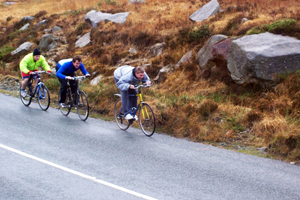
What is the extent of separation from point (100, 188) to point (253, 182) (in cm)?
269

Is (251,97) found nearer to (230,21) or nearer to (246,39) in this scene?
(246,39)

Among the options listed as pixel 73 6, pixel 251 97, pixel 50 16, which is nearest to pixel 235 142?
pixel 251 97

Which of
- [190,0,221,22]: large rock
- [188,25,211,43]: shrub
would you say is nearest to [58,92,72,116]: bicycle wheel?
[188,25,211,43]: shrub

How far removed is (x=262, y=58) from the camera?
10859 millimetres

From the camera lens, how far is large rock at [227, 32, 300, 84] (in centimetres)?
1079

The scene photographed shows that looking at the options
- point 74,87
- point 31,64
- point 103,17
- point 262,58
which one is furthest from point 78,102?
point 103,17

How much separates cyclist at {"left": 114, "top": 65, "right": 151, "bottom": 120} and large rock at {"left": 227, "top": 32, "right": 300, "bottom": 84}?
3378 mm

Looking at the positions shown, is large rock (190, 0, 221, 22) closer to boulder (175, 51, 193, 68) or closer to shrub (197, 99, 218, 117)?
boulder (175, 51, 193, 68)

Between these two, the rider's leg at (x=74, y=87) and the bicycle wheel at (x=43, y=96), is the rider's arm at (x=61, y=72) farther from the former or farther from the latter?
the bicycle wheel at (x=43, y=96)

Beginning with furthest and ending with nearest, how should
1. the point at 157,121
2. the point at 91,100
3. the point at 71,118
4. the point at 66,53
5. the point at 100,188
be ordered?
the point at 66,53
the point at 91,100
the point at 71,118
the point at 157,121
the point at 100,188

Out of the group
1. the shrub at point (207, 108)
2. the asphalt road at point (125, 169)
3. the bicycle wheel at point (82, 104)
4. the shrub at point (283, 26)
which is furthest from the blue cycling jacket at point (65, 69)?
the shrub at point (283, 26)

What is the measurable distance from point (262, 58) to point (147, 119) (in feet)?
13.3

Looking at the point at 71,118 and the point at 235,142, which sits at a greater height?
the point at 235,142

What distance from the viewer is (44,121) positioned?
11117 mm
